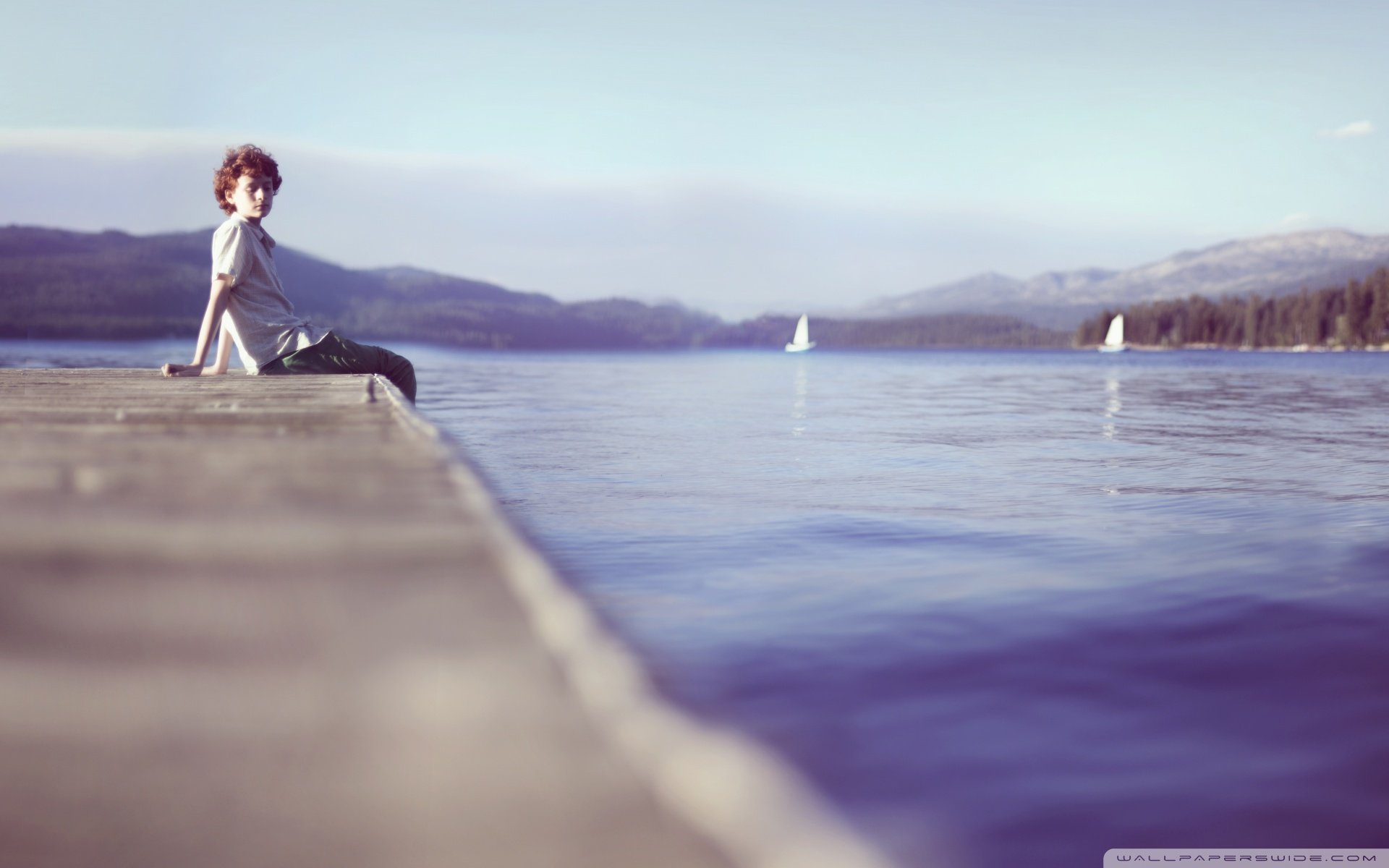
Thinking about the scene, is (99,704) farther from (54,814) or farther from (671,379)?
(671,379)

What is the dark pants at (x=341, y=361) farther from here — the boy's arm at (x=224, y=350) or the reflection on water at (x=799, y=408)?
the reflection on water at (x=799, y=408)

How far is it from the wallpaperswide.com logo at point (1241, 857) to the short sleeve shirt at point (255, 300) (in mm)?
7025

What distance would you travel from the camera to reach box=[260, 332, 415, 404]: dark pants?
8492mm

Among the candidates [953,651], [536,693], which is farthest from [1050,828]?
[536,693]

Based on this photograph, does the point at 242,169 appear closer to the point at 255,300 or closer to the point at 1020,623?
the point at 255,300

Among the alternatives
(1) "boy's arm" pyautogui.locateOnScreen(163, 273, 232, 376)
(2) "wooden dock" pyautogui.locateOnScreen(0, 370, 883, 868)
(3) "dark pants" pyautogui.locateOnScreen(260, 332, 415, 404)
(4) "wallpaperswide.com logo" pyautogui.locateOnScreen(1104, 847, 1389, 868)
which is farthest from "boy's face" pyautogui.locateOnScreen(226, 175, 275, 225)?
(4) "wallpaperswide.com logo" pyautogui.locateOnScreen(1104, 847, 1389, 868)

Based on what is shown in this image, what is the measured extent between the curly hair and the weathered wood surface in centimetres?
616

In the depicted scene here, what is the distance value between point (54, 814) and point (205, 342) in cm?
673

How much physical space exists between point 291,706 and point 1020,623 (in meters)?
4.43

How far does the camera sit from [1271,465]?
36.5ft

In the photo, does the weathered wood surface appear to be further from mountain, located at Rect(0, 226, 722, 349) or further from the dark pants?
mountain, located at Rect(0, 226, 722, 349)

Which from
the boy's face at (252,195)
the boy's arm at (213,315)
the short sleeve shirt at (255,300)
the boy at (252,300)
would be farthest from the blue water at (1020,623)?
the boy's face at (252,195)

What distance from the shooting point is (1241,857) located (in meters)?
3.10

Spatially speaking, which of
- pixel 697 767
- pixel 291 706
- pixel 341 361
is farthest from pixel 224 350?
pixel 697 767
